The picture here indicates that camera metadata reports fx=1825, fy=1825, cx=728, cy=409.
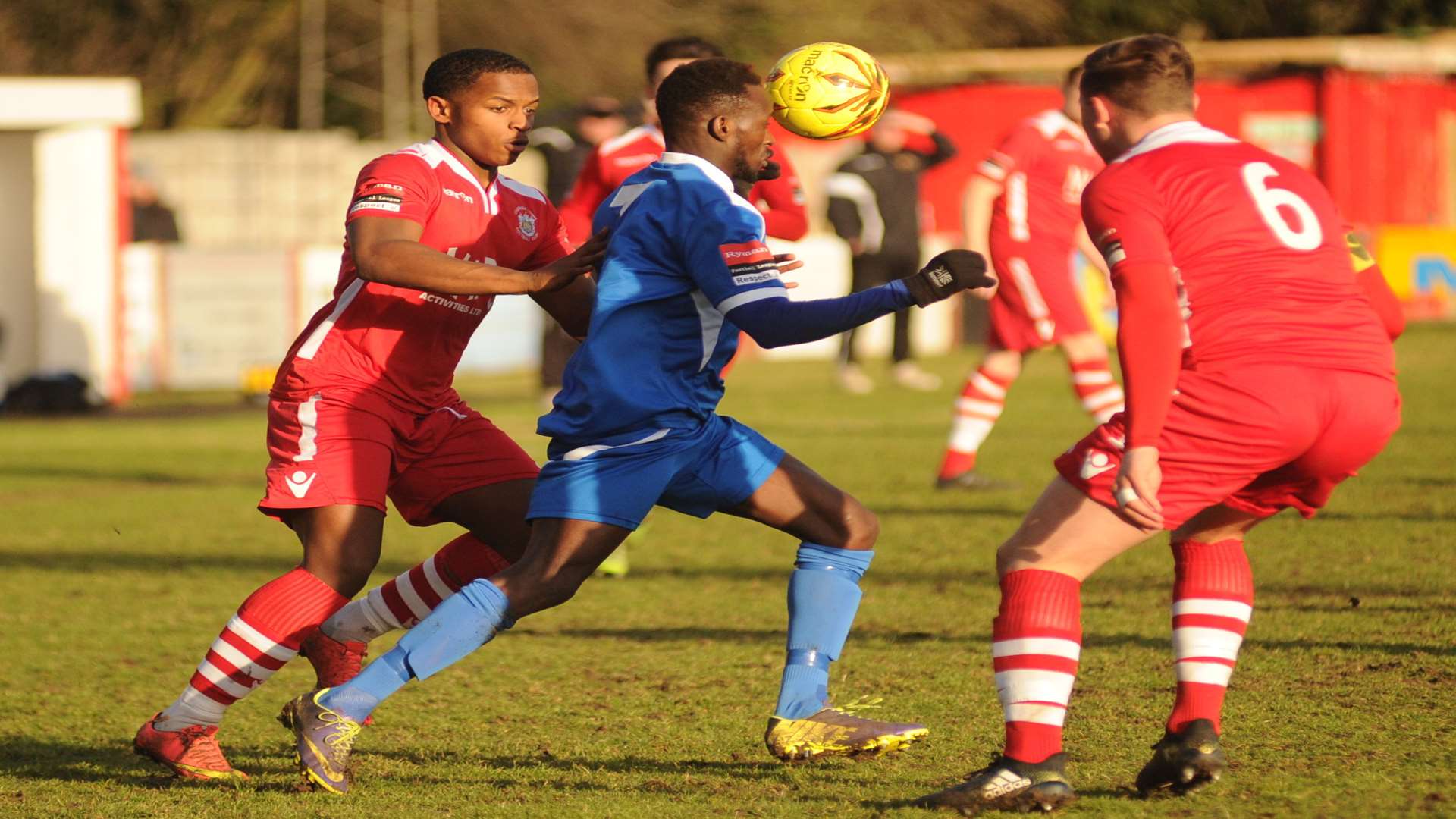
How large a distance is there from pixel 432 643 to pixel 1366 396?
89.3 inches

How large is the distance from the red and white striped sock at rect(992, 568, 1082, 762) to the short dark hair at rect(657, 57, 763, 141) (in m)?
1.40

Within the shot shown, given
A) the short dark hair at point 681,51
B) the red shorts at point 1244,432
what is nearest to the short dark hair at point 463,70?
the red shorts at point 1244,432

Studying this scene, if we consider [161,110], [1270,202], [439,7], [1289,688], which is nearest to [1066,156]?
[1289,688]

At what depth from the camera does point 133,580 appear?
834 cm

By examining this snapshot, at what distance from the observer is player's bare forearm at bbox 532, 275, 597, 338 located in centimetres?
516

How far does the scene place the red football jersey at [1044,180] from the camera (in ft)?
32.9

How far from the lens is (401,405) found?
5.01m

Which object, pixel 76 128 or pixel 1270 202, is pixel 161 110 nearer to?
pixel 76 128

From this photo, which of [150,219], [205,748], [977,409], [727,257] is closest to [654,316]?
[727,257]

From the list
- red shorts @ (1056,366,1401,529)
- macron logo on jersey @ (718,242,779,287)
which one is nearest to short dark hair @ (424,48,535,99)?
macron logo on jersey @ (718,242,779,287)

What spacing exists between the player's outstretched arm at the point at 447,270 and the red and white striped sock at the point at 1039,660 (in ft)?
4.47

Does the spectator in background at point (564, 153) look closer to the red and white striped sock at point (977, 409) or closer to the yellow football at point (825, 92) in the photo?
the red and white striped sock at point (977, 409)

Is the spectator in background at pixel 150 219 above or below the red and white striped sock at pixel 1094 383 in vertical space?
below

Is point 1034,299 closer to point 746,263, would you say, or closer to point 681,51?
point 681,51
